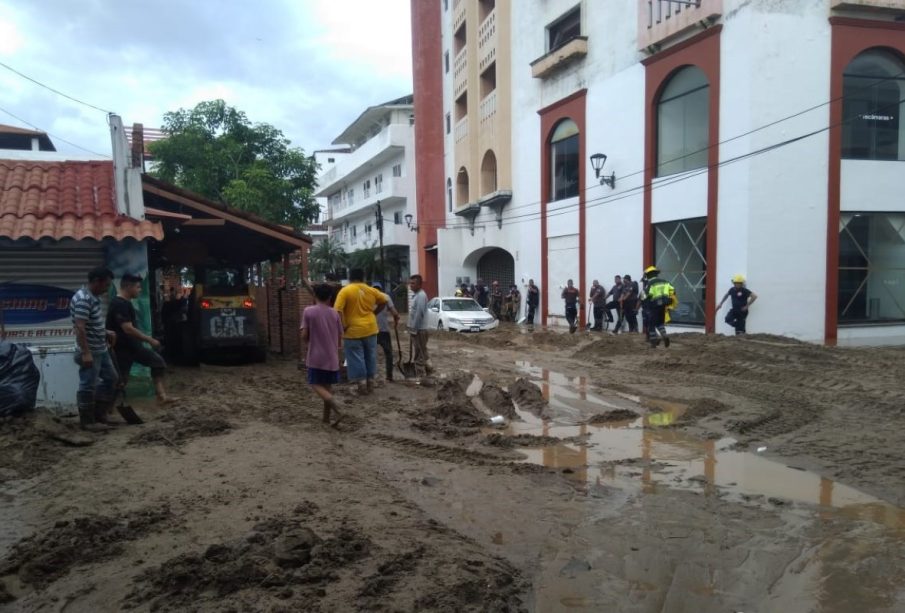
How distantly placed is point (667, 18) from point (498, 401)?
12.7 meters

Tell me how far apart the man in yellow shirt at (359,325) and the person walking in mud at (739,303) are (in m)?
8.81

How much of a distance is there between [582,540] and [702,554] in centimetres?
70

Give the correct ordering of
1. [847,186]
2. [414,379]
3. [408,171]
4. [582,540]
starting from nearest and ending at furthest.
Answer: [582,540] < [414,379] < [847,186] < [408,171]

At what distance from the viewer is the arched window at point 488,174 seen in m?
28.2

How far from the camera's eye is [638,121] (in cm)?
1836

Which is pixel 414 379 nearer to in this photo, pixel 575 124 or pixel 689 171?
pixel 689 171

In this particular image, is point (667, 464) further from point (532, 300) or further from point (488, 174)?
point (488, 174)

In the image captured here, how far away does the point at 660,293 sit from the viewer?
13.4 metres

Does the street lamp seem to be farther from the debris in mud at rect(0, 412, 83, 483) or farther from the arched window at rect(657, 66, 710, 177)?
the debris in mud at rect(0, 412, 83, 483)

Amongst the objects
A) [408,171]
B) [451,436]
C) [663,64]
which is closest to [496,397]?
[451,436]

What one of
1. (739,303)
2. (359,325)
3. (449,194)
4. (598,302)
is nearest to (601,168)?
(598,302)

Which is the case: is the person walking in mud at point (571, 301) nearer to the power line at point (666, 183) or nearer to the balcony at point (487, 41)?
the power line at point (666, 183)

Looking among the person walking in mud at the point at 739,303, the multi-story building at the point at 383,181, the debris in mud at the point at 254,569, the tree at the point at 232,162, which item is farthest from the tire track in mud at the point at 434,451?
the multi-story building at the point at 383,181

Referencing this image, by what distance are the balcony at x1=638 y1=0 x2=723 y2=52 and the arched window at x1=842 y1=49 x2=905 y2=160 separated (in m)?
3.29
